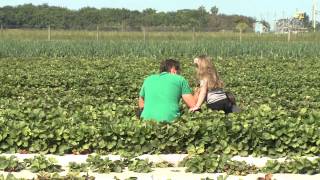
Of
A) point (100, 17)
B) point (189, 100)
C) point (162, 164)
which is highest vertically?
point (100, 17)

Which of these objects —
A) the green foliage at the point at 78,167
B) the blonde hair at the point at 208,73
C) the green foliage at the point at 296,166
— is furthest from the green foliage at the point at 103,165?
the blonde hair at the point at 208,73

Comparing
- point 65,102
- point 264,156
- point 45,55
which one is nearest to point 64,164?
point 264,156

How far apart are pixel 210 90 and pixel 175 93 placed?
79cm

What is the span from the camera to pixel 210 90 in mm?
8102

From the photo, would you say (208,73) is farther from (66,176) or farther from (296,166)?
(66,176)

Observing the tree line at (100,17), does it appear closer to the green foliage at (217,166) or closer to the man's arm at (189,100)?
the man's arm at (189,100)

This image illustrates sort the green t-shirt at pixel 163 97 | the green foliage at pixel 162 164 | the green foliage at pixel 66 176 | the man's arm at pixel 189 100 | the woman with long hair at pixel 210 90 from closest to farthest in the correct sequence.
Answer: the green foliage at pixel 66 176
the green foliage at pixel 162 164
the green t-shirt at pixel 163 97
the man's arm at pixel 189 100
the woman with long hair at pixel 210 90

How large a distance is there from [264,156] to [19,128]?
2783 mm

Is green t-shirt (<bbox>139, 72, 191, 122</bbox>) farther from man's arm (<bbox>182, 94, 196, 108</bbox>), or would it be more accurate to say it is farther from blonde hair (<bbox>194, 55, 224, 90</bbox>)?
blonde hair (<bbox>194, 55, 224, 90</bbox>)

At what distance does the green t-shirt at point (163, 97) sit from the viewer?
7391 millimetres

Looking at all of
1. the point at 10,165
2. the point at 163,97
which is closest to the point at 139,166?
the point at 10,165

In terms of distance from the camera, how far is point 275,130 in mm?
6797

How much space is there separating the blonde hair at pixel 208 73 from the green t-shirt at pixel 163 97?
564mm

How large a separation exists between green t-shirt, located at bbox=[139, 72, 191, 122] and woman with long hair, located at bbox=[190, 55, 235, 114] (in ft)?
Result: 1.69
